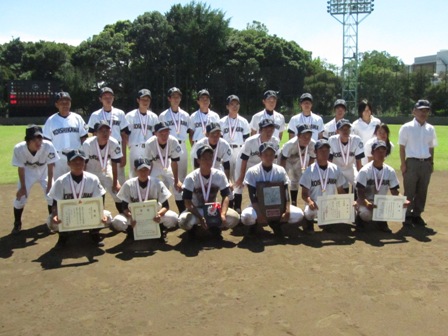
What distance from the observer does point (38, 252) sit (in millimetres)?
6012

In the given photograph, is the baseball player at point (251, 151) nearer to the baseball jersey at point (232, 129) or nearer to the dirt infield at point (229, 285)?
the baseball jersey at point (232, 129)

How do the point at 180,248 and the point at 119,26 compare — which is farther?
the point at 119,26

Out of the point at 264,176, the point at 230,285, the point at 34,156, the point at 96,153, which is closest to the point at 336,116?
the point at 264,176

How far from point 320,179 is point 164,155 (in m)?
2.52

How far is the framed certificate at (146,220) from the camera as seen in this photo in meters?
6.20

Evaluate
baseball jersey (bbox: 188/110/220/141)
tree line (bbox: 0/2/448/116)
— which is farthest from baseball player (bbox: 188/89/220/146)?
tree line (bbox: 0/2/448/116)

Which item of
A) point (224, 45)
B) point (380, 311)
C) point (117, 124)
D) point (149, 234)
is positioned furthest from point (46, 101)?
point (380, 311)

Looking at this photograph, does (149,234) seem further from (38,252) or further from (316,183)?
(316,183)

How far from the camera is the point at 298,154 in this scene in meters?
7.69

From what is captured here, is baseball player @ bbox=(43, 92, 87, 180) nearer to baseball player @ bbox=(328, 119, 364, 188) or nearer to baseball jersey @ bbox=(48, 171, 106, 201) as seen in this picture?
baseball jersey @ bbox=(48, 171, 106, 201)

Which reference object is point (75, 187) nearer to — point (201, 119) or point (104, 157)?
point (104, 157)

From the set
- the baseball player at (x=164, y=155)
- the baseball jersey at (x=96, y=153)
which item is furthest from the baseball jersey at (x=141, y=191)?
the baseball jersey at (x=96, y=153)

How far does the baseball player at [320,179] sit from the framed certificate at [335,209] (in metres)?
0.23

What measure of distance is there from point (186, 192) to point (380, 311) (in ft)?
10.6
